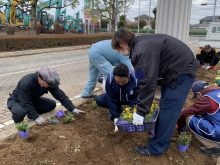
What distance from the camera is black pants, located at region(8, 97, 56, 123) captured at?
15.4ft

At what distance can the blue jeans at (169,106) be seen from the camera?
11.7 ft

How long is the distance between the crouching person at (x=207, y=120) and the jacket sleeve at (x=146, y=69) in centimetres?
106

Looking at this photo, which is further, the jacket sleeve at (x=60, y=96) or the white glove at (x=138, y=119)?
the jacket sleeve at (x=60, y=96)

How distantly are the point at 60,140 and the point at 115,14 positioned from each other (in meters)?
26.9

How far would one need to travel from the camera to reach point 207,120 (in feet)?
13.5

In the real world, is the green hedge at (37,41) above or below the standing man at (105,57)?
→ below

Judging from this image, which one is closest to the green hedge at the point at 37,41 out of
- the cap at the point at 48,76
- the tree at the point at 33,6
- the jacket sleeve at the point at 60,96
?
the tree at the point at 33,6

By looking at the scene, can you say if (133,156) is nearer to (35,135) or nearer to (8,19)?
(35,135)

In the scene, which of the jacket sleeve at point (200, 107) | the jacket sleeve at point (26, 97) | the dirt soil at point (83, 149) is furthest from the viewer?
the jacket sleeve at point (26, 97)

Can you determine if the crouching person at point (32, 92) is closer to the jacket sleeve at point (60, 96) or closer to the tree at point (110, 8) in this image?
the jacket sleeve at point (60, 96)

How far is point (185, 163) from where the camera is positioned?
3.91 m

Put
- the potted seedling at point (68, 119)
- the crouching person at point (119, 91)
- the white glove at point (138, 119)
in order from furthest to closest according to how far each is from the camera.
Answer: the potted seedling at point (68, 119) → the crouching person at point (119, 91) → the white glove at point (138, 119)

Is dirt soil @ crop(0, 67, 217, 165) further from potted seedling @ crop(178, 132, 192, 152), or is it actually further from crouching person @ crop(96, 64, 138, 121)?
crouching person @ crop(96, 64, 138, 121)

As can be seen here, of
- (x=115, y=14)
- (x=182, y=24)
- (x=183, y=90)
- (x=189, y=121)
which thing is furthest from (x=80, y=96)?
(x=115, y=14)
